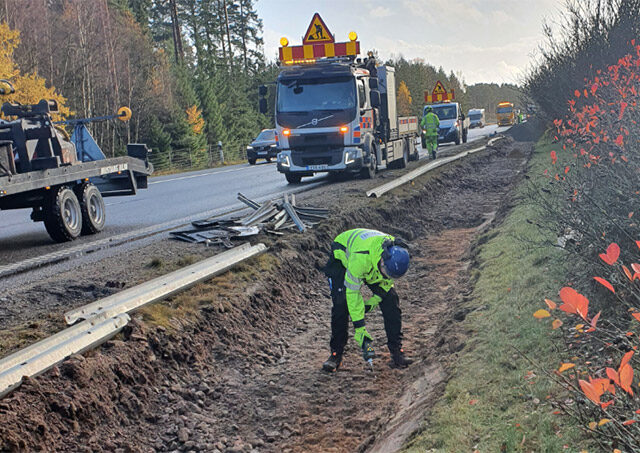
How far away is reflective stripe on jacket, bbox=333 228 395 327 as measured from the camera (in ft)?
18.4

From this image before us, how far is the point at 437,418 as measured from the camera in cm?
438

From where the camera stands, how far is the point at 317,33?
61.3 feet

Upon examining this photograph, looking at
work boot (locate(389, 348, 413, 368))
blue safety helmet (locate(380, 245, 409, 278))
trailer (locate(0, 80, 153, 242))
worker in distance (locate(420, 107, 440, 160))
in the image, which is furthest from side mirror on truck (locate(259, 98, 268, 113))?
blue safety helmet (locate(380, 245, 409, 278))

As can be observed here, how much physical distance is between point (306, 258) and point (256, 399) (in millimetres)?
3984

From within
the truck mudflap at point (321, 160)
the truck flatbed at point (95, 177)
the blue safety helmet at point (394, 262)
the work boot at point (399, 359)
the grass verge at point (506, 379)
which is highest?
the truck flatbed at point (95, 177)

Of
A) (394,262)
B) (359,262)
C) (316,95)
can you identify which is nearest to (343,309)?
(359,262)

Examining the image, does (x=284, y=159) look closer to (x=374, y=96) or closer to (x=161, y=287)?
(x=374, y=96)

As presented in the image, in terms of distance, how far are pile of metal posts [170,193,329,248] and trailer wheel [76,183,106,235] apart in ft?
5.53

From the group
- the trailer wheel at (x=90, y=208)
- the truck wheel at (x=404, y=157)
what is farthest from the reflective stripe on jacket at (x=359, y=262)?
the truck wheel at (x=404, y=157)

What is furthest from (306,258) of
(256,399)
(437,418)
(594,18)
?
(594,18)

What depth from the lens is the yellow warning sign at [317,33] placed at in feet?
60.4

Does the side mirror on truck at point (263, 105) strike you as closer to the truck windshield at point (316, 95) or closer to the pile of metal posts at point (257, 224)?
the truck windshield at point (316, 95)

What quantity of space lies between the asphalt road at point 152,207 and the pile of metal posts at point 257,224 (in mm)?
1619

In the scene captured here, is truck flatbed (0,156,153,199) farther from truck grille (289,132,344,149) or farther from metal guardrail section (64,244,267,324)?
truck grille (289,132,344,149)
